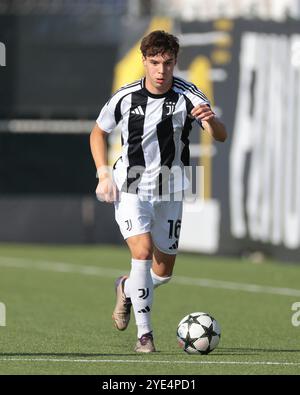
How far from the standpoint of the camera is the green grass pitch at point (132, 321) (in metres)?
9.32

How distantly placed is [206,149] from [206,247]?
1.56 meters

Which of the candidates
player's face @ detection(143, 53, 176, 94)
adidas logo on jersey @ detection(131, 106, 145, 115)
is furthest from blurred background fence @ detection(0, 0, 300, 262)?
player's face @ detection(143, 53, 176, 94)

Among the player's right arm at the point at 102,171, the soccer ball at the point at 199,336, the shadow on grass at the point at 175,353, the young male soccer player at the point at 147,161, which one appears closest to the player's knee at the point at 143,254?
the young male soccer player at the point at 147,161

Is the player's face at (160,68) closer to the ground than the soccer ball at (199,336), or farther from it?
farther from it

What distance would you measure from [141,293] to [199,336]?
1.77ft

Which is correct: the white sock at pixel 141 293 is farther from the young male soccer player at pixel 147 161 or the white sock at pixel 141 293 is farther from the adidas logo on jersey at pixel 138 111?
the adidas logo on jersey at pixel 138 111

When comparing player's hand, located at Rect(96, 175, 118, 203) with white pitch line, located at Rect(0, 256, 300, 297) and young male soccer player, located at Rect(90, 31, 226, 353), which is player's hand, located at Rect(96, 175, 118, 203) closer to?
young male soccer player, located at Rect(90, 31, 226, 353)

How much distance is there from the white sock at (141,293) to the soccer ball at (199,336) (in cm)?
26

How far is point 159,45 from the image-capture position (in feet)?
32.7

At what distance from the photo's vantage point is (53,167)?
24938 millimetres

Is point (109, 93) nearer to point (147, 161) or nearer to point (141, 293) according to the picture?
point (147, 161)

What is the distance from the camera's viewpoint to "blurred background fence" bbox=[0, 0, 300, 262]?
2055cm
